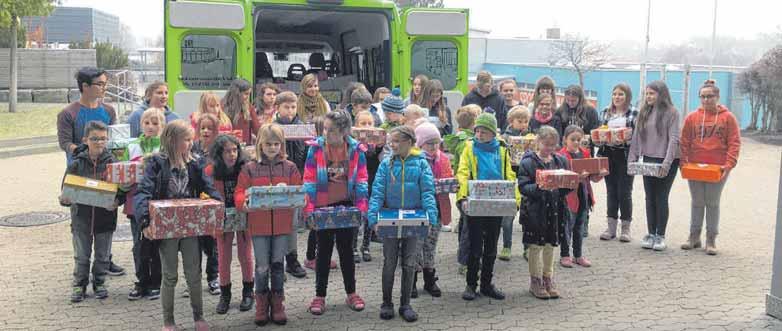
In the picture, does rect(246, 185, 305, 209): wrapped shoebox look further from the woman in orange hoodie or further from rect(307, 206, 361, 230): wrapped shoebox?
the woman in orange hoodie

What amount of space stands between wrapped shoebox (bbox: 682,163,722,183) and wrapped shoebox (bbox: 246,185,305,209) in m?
4.17

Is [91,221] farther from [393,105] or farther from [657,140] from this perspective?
[657,140]

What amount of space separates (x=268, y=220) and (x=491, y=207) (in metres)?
1.60

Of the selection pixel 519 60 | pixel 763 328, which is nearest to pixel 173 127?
pixel 763 328

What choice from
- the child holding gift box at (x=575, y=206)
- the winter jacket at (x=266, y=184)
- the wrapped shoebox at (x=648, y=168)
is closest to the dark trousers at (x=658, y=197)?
the wrapped shoebox at (x=648, y=168)

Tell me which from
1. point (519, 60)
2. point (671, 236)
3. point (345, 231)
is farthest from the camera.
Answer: point (519, 60)

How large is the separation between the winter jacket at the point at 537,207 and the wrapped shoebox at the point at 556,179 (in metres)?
0.23

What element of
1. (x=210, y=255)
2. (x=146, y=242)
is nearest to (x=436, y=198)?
(x=210, y=255)

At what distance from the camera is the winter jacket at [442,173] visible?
237 inches

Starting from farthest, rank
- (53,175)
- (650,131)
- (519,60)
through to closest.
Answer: (519,60)
(53,175)
(650,131)

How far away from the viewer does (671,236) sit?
27.8 ft

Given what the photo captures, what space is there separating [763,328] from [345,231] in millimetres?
2939

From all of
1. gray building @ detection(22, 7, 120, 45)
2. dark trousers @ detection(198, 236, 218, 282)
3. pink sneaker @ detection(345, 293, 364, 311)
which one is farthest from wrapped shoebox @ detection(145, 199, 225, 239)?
gray building @ detection(22, 7, 120, 45)

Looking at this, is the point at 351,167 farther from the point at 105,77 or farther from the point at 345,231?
the point at 105,77
